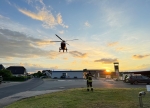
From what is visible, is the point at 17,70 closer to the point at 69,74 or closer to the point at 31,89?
the point at 69,74

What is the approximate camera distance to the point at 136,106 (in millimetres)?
10477

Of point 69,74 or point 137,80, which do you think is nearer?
point 137,80

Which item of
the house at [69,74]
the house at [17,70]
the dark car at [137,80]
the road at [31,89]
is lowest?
the road at [31,89]

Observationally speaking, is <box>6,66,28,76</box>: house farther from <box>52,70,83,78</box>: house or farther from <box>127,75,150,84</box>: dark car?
<box>127,75,150,84</box>: dark car

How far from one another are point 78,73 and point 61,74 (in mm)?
7962

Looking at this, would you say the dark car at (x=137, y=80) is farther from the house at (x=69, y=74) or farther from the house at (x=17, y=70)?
the house at (x=17, y=70)

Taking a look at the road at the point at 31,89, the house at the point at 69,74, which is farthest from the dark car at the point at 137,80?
the house at the point at 69,74

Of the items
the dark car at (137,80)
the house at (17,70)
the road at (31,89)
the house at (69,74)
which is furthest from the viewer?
the house at (17,70)

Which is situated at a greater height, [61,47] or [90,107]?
[61,47]

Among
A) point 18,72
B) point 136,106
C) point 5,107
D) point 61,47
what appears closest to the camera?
point 136,106

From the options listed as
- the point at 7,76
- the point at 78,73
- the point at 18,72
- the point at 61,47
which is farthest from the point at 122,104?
the point at 18,72

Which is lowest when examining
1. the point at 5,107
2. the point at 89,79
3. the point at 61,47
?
the point at 5,107

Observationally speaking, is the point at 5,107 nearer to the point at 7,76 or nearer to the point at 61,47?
the point at 61,47

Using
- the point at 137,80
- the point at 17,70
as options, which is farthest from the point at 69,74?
the point at 137,80
